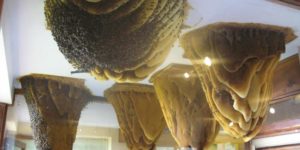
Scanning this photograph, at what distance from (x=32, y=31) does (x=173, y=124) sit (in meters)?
0.31

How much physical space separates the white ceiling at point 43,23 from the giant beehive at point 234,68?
2cm

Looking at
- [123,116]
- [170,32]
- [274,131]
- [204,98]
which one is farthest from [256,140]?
[170,32]

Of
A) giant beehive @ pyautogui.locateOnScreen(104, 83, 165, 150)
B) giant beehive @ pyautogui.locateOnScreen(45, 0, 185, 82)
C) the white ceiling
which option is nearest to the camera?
giant beehive @ pyautogui.locateOnScreen(45, 0, 185, 82)

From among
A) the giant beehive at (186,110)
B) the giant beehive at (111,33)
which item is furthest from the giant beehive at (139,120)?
the giant beehive at (111,33)

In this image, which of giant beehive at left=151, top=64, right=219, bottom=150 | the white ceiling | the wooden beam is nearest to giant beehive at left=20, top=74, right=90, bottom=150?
the white ceiling

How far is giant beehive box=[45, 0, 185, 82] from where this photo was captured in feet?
1.14

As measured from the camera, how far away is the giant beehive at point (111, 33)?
1.14ft

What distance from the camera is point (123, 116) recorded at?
64cm

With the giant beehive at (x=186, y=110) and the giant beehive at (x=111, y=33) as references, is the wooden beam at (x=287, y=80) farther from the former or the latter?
the giant beehive at (x=111, y=33)

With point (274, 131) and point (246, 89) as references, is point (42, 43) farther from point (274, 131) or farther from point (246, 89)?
point (274, 131)

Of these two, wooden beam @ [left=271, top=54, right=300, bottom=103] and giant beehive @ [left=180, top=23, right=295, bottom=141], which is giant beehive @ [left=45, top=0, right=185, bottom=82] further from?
wooden beam @ [left=271, top=54, right=300, bottom=103]

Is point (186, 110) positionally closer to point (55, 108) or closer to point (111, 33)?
point (55, 108)

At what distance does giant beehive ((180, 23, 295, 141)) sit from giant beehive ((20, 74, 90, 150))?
0.61 feet

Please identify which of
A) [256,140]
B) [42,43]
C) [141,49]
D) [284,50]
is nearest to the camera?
[141,49]
